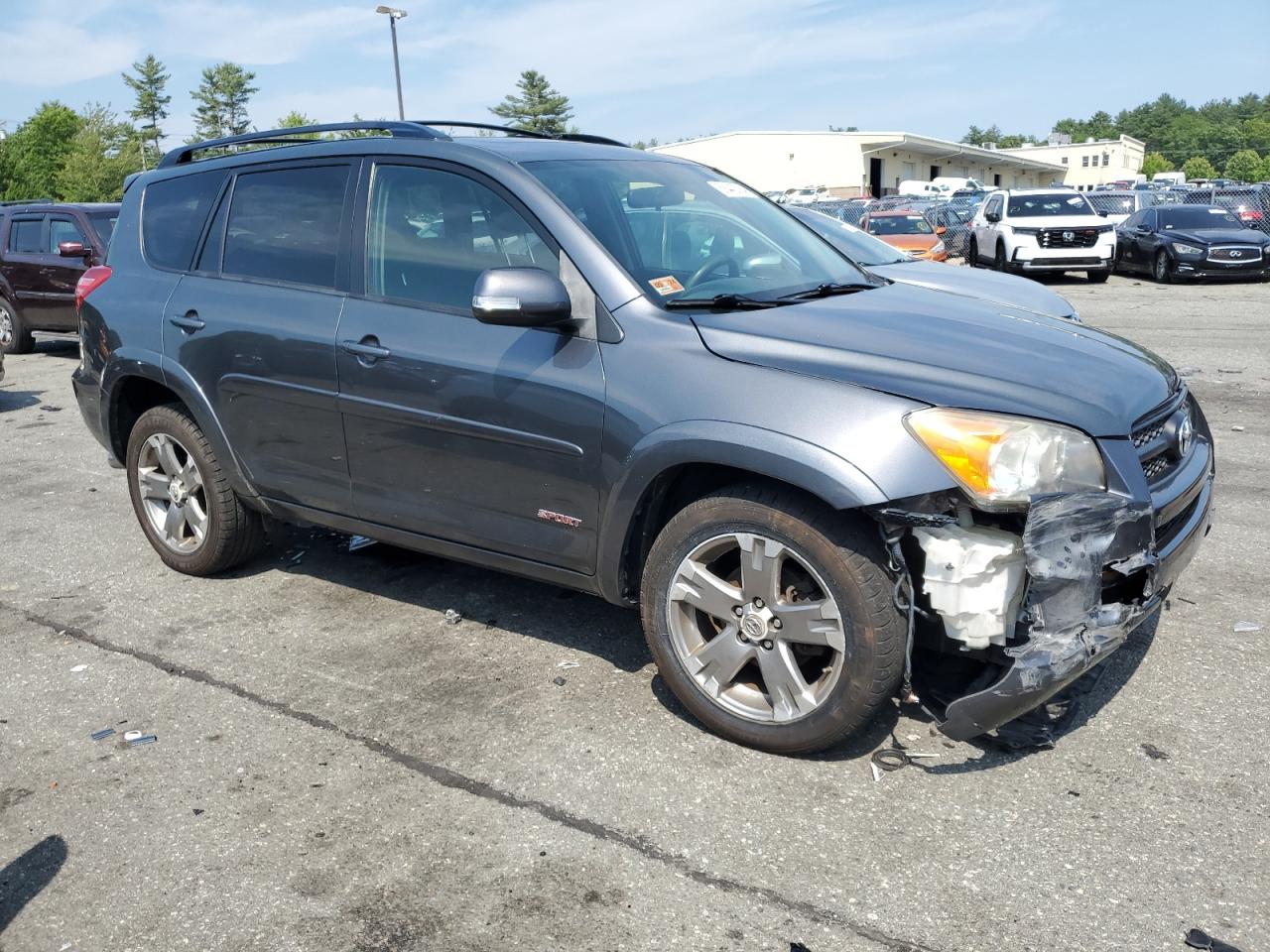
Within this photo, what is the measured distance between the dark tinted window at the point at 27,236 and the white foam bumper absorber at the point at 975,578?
548 inches

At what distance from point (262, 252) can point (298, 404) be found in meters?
0.73

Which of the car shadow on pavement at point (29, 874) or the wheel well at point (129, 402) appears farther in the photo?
the wheel well at point (129, 402)

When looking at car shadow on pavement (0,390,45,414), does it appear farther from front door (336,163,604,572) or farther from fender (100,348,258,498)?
front door (336,163,604,572)

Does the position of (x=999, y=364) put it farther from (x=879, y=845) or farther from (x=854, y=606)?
(x=879, y=845)

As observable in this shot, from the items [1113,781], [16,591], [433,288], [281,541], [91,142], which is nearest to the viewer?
[1113,781]

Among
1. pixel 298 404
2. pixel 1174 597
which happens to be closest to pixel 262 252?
pixel 298 404

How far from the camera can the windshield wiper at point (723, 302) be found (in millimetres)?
3684

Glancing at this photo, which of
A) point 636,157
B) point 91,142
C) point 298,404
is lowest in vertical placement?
point 298,404

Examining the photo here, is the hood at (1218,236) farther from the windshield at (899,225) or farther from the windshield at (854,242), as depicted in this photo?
the windshield at (854,242)

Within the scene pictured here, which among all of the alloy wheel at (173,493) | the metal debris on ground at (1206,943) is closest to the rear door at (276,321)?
the alloy wheel at (173,493)

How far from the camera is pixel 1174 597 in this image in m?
4.69

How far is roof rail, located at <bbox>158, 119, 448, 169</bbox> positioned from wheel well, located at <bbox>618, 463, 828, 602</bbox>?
1.69 metres

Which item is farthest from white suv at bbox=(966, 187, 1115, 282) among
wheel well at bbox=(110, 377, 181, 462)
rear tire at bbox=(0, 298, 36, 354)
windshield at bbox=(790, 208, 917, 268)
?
wheel well at bbox=(110, 377, 181, 462)

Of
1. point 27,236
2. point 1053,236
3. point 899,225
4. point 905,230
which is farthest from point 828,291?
point 899,225
